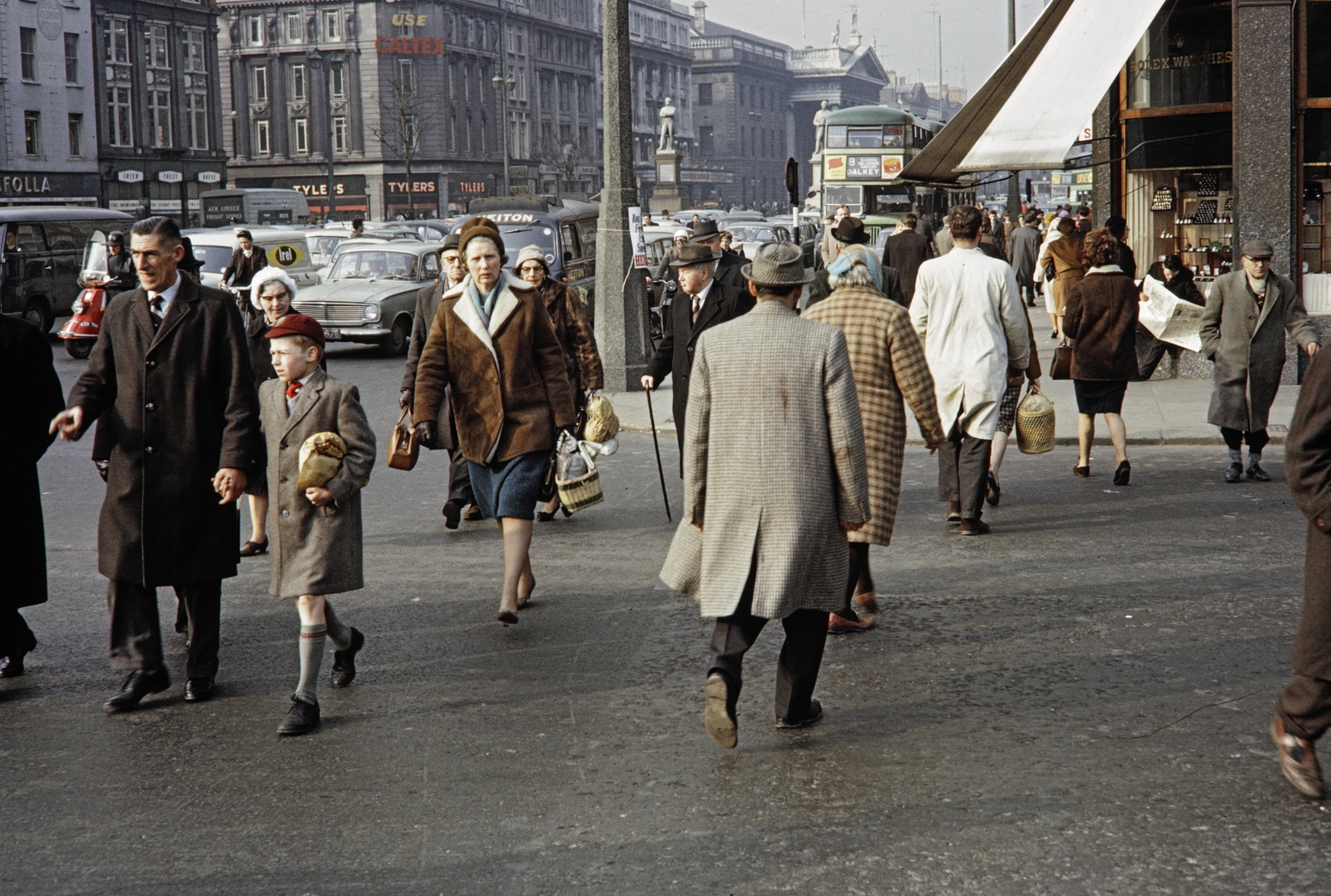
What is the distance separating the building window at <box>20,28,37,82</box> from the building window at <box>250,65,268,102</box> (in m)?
30.0

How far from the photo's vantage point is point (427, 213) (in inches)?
3179

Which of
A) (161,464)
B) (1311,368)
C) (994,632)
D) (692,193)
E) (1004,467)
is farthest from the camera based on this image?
(692,193)

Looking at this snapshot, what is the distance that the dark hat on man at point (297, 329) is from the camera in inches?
201

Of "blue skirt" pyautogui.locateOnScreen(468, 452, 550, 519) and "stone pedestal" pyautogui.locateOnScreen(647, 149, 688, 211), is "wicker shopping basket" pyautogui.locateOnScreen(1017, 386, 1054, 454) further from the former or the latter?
"stone pedestal" pyautogui.locateOnScreen(647, 149, 688, 211)

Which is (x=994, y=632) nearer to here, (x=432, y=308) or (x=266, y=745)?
(x=266, y=745)

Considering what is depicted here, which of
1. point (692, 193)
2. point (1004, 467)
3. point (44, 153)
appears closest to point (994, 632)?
point (1004, 467)

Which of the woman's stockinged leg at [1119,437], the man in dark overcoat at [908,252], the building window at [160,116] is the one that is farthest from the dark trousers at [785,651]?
the building window at [160,116]

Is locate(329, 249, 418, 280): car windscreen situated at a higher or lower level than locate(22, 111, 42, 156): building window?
lower

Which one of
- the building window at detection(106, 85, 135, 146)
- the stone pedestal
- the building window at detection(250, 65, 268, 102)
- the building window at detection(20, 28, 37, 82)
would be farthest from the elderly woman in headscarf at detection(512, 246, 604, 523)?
the building window at detection(250, 65, 268, 102)

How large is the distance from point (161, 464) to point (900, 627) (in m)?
3.18

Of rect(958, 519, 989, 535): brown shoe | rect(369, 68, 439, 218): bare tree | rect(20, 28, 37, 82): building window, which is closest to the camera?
rect(958, 519, 989, 535): brown shoe

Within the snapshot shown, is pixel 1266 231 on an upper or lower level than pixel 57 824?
upper

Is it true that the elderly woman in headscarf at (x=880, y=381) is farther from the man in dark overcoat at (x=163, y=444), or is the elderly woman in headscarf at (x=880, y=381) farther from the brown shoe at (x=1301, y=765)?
the man in dark overcoat at (x=163, y=444)

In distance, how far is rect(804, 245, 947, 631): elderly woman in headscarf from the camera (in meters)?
6.08
